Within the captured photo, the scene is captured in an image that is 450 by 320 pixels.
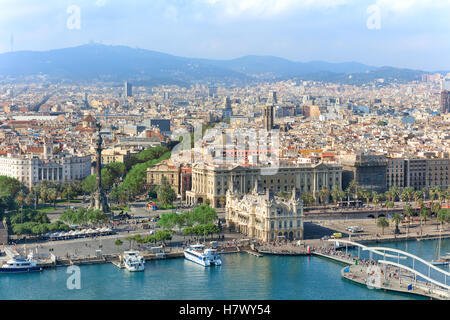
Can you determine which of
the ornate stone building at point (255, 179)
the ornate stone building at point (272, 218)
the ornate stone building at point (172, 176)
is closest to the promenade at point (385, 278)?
→ the ornate stone building at point (272, 218)

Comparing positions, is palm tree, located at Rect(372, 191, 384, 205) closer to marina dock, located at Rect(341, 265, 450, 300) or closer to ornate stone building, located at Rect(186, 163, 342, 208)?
ornate stone building, located at Rect(186, 163, 342, 208)

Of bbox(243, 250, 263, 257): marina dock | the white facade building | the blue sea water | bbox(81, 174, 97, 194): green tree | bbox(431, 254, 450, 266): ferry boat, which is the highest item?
the white facade building

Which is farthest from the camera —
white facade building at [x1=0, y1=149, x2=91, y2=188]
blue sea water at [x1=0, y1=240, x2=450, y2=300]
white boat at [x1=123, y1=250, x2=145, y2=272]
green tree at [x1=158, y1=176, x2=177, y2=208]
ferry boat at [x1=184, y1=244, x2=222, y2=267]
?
white facade building at [x1=0, y1=149, x2=91, y2=188]

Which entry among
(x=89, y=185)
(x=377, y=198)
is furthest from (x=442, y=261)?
(x=89, y=185)

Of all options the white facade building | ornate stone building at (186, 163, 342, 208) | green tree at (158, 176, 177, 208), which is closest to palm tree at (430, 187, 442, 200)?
ornate stone building at (186, 163, 342, 208)
